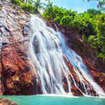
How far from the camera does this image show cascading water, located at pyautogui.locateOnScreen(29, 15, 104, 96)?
10.5 m

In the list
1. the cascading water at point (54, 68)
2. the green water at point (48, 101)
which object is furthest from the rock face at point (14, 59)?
the green water at point (48, 101)

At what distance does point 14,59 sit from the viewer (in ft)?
35.3

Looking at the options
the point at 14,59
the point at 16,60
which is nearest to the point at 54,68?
the point at 16,60

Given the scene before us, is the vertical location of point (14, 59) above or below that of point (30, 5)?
below

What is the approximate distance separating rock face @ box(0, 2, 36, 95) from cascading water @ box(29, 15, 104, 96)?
2.18 feet

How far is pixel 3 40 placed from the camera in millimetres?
12133

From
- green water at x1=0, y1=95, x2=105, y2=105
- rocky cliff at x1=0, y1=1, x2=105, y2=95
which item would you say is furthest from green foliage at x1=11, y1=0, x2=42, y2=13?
green water at x1=0, y1=95, x2=105, y2=105

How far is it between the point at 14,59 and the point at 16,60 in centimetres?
17

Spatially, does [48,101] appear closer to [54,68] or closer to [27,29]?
[54,68]

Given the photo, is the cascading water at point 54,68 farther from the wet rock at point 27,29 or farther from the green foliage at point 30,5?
the green foliage at point 30,5

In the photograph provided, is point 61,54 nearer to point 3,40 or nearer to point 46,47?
point 46,47

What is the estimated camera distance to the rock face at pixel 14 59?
942 cm

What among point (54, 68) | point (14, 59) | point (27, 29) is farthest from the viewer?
point (27, 29)

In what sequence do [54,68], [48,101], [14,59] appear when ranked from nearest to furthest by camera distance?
[48,101] → [14,59] → [54,68]
